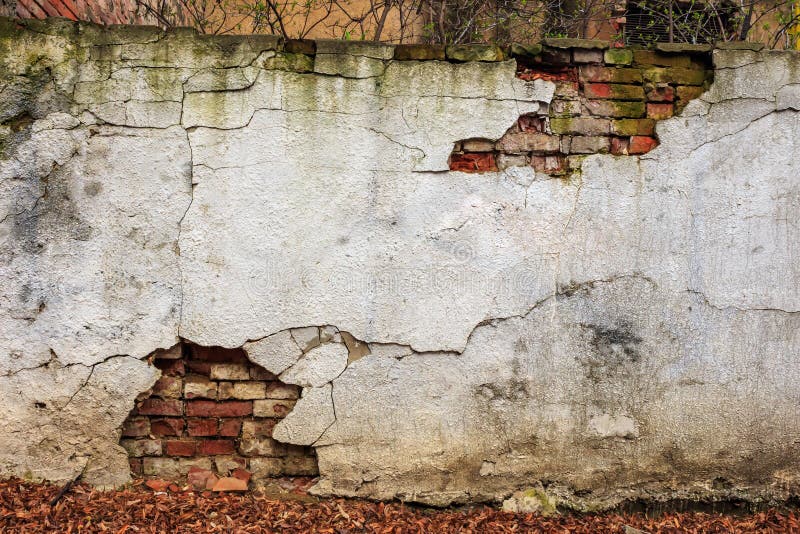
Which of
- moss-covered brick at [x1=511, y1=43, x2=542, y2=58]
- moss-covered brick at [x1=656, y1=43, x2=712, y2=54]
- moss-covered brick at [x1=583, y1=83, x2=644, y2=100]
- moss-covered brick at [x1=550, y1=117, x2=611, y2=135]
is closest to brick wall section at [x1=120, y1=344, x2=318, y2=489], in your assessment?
moss-covered brick at [x1=550, y1=117, x2=611, y2=135]

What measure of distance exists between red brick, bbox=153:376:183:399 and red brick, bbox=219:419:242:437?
230mm

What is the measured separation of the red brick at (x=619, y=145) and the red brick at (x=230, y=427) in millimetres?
2023

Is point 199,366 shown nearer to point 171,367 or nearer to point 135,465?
point 171,367

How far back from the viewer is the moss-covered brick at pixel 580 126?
2740 mm

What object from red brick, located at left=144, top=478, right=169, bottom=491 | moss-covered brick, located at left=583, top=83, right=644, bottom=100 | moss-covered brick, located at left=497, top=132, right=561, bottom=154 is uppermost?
moss-covered brick, located at left=583, top=83, right=644, bottom=100

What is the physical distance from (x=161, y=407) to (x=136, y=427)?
0.14 metres

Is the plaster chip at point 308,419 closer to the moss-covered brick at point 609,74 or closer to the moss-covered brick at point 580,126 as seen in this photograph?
the moss-covered brick at point 580,126

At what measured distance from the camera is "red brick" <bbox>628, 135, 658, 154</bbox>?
276 centimetres

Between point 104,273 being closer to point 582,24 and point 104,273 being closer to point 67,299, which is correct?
point 67,299

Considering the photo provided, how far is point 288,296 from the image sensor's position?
265 cm

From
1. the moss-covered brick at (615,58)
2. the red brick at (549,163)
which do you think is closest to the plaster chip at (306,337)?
the red brick at (549,163)

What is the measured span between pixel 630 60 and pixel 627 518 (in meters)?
2.03

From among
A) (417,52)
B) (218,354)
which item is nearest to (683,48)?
(417,52)

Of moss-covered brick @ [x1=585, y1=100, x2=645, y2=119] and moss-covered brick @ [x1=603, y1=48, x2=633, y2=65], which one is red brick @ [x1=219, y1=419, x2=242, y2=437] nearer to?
moss-covered brick @ [x1=585, y1=100, x2=645, y2=119]
